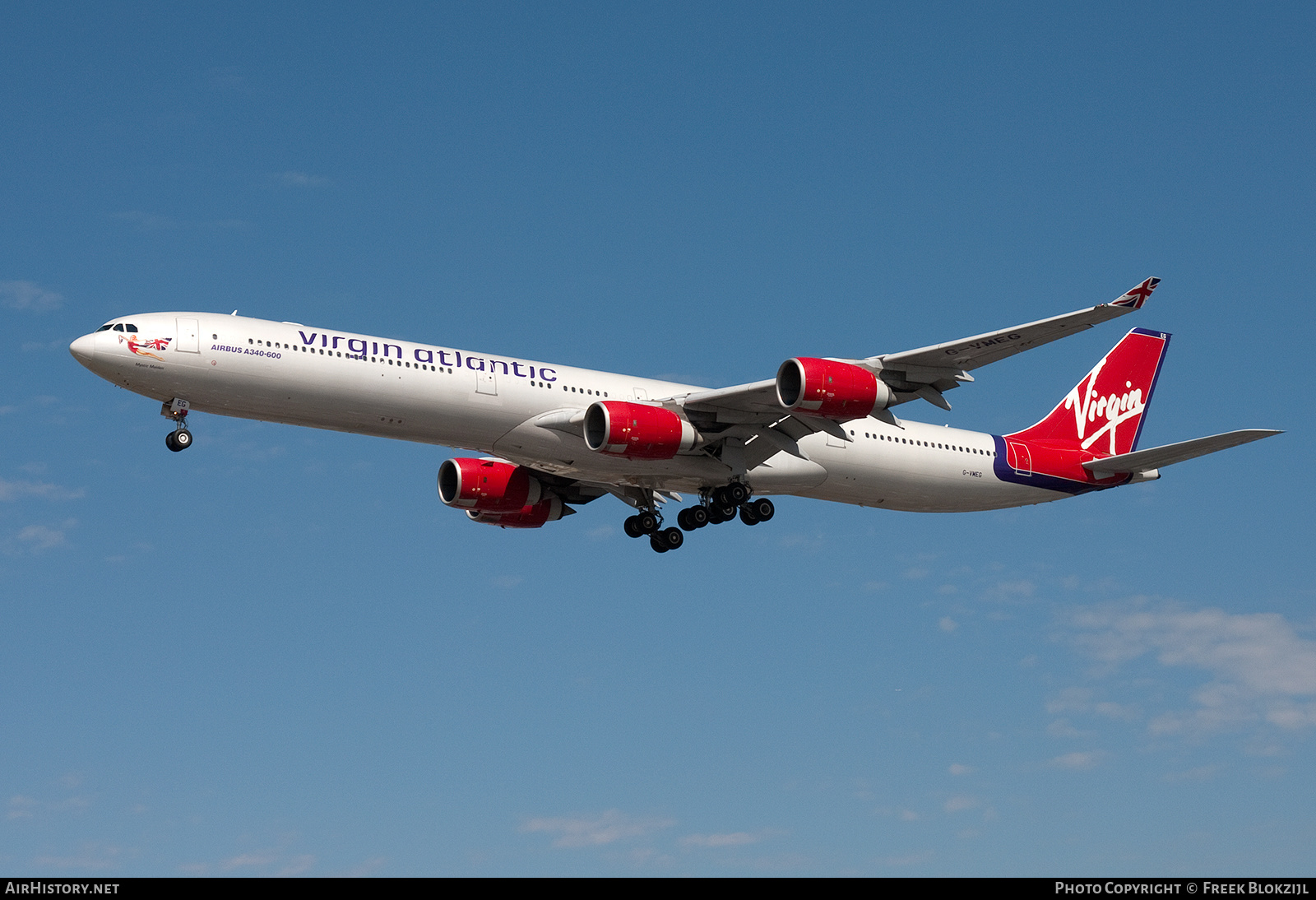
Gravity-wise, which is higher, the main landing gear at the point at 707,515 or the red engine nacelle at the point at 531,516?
the red engine nacelle at the point at 531,516

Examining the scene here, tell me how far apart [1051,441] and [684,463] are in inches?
568

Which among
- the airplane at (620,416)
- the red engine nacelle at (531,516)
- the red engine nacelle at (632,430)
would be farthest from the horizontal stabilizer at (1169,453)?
the red engine nacelle at (531,516)

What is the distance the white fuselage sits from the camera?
35.1 m

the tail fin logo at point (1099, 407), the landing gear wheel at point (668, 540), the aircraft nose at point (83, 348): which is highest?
the tail fin logo at point (1099, 407)

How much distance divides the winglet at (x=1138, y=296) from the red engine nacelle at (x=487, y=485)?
19077 millimetres

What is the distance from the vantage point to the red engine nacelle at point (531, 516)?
45.2 meters

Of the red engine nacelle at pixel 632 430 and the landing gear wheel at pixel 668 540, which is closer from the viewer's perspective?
the red engine nacelle at pixel 632 430

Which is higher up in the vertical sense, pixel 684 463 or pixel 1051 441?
pixel 1051 441

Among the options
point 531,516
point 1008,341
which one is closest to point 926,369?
point 1008,341

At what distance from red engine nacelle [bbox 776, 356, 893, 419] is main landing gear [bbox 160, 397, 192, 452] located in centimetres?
1498

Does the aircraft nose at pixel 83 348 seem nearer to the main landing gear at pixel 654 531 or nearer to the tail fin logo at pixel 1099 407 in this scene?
the main landing gear at pixel 654 531
